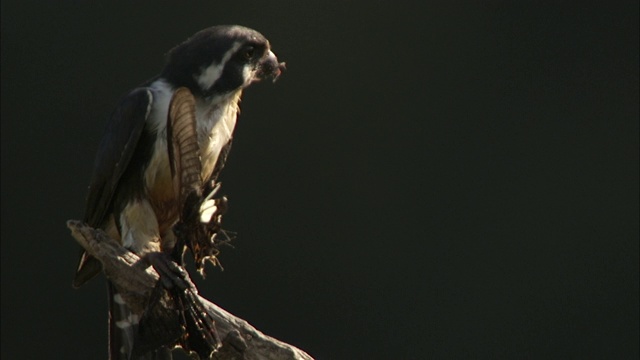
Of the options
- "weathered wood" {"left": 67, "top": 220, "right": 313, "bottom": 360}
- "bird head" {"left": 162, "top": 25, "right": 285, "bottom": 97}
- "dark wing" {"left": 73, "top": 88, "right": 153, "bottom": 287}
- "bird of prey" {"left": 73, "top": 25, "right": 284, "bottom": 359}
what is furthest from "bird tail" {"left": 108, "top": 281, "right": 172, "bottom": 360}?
"bird head" {"left": 162, "top": 25, "right": 285, "bottom": 97}

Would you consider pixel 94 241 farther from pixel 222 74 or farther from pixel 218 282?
pixel 218 282

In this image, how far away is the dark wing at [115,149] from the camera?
3410 mm

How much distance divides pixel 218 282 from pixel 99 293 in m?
0.50

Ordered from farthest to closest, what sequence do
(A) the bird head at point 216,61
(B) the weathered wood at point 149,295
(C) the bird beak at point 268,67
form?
1. (C) the bird beak at point 268,67
2. (A) the bird head at point 216,61
3. (B) the weathered wood at point 149,295

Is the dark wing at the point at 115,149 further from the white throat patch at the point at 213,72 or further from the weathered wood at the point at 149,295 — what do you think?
the weathered wood at the point at 149,295

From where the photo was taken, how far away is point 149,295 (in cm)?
303

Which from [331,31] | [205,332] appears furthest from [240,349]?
[331,31]

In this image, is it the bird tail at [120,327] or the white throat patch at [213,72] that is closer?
the white throat patch at [213,72]

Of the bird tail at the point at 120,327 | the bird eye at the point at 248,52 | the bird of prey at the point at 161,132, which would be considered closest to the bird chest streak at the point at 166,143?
the bird of prey at the point at 161,132

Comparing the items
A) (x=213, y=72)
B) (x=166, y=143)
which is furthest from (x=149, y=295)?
(x=213, y=72)

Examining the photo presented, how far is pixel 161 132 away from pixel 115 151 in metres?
0.14

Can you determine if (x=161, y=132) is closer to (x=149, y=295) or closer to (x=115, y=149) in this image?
(x=115, y=149)

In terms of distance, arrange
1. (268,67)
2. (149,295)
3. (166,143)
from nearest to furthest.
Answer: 1. (149,295)
2. (166,143)
3. (268,67)

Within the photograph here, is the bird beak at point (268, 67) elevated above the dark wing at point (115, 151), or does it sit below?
above
